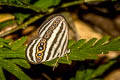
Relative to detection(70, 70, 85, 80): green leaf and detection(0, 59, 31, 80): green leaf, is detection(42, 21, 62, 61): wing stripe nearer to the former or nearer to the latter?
detection(0, 59, 31, 80): green leaf

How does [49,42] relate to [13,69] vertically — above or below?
above

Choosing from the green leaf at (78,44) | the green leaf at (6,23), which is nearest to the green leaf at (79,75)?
the green leaf at (78,44)

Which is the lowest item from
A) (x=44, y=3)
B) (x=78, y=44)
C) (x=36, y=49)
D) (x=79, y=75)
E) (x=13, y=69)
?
(x=79, y=75)

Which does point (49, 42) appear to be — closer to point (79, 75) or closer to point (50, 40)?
point (50, 40)

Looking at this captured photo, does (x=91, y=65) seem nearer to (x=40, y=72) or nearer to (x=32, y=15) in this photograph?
(x=40, y=72)

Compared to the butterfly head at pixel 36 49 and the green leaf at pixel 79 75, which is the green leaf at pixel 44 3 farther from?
the green leaf at pixel 79 75

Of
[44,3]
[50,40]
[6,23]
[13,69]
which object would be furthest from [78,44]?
[6,23]


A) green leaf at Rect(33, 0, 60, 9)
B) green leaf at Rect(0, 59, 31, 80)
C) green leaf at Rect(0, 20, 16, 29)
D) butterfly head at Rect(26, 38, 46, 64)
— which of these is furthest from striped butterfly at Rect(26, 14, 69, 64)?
green leaf at Rect(0, 20, 16, 29)

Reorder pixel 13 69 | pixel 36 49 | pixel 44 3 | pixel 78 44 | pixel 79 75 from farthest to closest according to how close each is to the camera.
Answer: pixel 79 75 < pixel 44 3 < pixel 78 44 < pixel 13 69 < pixel 36 49
